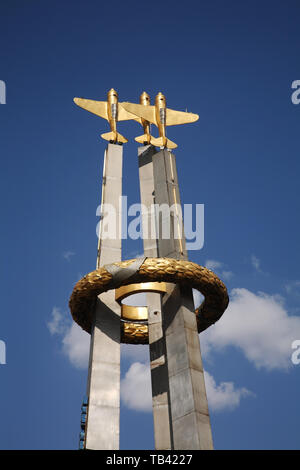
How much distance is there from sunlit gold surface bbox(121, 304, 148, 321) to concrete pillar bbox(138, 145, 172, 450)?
0.98ft

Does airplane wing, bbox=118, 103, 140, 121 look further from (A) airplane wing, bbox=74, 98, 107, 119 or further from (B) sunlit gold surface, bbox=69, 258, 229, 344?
(B) sunlit gold surface, bbox=69, 258, 229, 344

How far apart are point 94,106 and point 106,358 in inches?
444

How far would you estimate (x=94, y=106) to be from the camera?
2498 cm

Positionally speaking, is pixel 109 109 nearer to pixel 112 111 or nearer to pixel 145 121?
pixel 112 111

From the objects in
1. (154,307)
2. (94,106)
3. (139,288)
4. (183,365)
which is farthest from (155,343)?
(94,106)

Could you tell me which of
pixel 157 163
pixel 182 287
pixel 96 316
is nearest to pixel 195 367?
pixel 182 287

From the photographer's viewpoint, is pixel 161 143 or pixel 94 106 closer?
pixel 161 143

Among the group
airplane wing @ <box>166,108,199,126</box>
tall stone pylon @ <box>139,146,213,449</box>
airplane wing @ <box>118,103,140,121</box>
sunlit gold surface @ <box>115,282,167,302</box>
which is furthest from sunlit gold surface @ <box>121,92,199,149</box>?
sunlit gold surface @ <box>115,282,167,302</box>

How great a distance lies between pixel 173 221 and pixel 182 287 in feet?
9.31

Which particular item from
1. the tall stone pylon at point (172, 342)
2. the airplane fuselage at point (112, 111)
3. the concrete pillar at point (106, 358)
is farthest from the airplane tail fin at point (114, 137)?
the concrete pillar at point (106, 358)

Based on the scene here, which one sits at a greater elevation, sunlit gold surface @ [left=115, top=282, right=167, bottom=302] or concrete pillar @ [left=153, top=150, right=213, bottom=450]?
sunlit gold surface @ [left=115, top=282, right=167, bottom=302]

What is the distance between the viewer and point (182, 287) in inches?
754

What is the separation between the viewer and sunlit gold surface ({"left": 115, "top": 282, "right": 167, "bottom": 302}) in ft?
65.7
